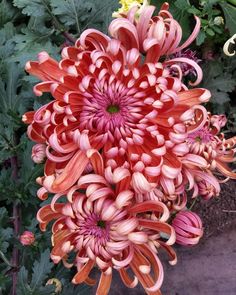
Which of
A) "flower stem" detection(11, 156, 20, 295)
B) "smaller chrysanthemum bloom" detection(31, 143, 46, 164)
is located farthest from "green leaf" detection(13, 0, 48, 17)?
"smaller chrysanthemum bloom" detection(31, 143, 46, 164)

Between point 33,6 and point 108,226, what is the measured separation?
64cm

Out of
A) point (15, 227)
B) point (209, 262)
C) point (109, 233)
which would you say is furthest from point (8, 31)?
point (209, 262)

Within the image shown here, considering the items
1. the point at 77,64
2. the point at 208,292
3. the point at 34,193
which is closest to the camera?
the point at 77,64

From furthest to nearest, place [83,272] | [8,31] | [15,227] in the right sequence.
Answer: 1. [8,31]
2. [15,227]
3. [83,272]

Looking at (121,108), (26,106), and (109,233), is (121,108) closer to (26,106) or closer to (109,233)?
(109,233)

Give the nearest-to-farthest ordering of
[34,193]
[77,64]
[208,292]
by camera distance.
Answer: [77,64], [34,193], [208,292]

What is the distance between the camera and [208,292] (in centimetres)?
149

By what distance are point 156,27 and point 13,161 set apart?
555 millimetres

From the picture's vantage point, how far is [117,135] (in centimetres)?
80

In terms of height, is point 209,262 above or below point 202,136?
below

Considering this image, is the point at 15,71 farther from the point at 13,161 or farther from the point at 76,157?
the point at 76,157

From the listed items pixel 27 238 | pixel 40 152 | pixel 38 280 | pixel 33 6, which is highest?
pixel 33 6

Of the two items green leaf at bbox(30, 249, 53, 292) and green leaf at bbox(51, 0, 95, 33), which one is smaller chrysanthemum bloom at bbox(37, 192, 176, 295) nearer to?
green leaf at bbox(30, 249, 53, 292)

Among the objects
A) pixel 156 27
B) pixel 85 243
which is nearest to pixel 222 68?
pixel 156 27
